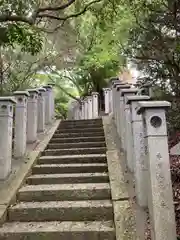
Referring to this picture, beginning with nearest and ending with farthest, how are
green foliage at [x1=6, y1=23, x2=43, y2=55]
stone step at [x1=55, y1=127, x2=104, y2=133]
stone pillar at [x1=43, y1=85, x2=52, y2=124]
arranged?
1. green foliage at [x1=6, y1=23, x2=43, y2=55]
2. stone step at [x1=55, y1=127, x2=104, y2=133]
3. stone pillar at [x1=43, y1=85, x2=52, y2=124]

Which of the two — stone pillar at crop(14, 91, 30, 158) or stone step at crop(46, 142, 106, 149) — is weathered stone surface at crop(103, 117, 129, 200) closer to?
stone step at crop(46, 142, 106, 149)

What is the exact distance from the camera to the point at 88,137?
630cm

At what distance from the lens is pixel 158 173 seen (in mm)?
2623

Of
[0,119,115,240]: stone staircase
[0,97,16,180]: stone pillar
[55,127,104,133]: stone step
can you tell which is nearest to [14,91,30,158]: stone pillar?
[0,119,115,240]: stone staircase

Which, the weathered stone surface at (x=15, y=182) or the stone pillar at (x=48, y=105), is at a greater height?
the stone pillar at (x=48, y=105)

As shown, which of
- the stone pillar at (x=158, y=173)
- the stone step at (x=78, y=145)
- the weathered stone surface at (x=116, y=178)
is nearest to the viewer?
the stone pillar at (x=158, y=173)

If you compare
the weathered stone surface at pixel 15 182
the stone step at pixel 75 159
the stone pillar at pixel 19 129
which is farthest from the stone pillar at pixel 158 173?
the stone pillar at pixel 19 129

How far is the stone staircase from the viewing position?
3.23 m

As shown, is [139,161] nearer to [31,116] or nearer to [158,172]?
[158,172]

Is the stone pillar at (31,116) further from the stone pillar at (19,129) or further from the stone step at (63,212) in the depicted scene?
the stone step at (63,212)

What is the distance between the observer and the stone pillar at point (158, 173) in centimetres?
251

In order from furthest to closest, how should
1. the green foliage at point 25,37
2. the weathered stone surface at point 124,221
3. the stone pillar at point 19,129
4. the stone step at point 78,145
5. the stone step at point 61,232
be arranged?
the stone step at point 78,145
the stone pillar at point 19,129
the green foliage at point 25,37
the stone step at point 61,232
the weathered stone surface at point 124,221

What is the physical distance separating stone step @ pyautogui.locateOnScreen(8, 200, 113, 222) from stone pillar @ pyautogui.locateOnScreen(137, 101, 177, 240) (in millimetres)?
1027

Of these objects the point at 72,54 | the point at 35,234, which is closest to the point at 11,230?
the point at 35,234
